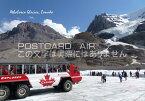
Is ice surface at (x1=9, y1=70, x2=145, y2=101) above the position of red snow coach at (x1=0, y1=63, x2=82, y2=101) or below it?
below

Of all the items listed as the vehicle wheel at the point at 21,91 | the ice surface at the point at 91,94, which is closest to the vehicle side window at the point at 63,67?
the ice surface at the point at 91,94

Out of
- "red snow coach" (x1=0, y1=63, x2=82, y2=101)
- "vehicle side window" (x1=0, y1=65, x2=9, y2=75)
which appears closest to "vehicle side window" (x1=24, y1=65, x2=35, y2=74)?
"red snow coach" (x1=0, y1=63, x2=82, y2=101)

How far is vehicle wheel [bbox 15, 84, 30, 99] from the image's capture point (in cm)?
1478

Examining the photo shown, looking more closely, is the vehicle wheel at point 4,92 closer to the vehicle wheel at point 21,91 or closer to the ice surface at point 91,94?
the vehicle wheel at point 21,91

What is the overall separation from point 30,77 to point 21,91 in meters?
1.26

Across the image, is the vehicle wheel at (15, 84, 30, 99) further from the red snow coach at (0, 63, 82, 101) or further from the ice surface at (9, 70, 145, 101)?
the ice surface at (9, 70, 145, 101)

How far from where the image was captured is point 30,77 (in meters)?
15.5

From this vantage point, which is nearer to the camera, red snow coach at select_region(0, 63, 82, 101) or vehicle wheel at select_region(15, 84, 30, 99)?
red snow coach at select_region(0, 63, 82, 101)

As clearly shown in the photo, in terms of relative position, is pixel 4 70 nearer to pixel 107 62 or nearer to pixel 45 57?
pixel 107 62

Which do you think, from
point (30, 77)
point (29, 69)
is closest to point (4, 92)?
point (30, 77)

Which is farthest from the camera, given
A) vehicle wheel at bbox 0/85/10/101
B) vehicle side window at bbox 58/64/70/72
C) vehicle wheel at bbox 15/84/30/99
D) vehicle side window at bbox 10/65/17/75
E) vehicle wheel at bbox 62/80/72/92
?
vehicle side window at bbox 58/64/70/72

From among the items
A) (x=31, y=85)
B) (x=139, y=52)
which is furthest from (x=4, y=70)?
(x=139, y=52)

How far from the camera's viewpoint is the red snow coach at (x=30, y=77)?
1424 centimetres

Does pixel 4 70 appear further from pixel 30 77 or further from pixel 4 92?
pixel 30 77
